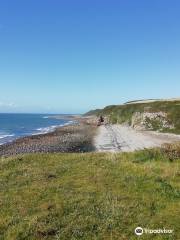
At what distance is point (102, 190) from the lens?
14898 mm

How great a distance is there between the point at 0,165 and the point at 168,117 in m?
52.8

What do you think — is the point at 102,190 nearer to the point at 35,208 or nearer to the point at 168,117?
the point at 35,208

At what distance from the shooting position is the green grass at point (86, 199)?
11.0m

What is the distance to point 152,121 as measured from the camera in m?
72.5

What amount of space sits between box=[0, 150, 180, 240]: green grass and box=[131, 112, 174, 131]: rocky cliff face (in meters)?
47.5

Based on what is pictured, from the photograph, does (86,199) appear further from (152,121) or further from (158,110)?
(158,110)

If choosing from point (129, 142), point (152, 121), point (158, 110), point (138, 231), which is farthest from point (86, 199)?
point (158, 110)

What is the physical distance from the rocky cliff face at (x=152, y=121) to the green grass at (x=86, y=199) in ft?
156

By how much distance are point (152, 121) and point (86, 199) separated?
60424 millimetres

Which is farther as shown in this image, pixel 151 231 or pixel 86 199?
pixel 86 199

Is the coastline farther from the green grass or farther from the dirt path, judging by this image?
the green grass

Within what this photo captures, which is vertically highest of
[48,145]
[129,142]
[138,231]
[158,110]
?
[158,110]

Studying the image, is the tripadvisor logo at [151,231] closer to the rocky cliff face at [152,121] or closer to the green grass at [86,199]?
the green grass at [86,199]

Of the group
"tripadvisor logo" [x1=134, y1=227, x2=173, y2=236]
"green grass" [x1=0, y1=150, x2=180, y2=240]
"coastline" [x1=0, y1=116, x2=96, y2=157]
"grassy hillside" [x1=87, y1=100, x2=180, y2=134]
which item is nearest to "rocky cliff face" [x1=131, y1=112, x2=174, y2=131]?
"grassy hillside" [x1=87, y1=100, x2=180, y2=134]
